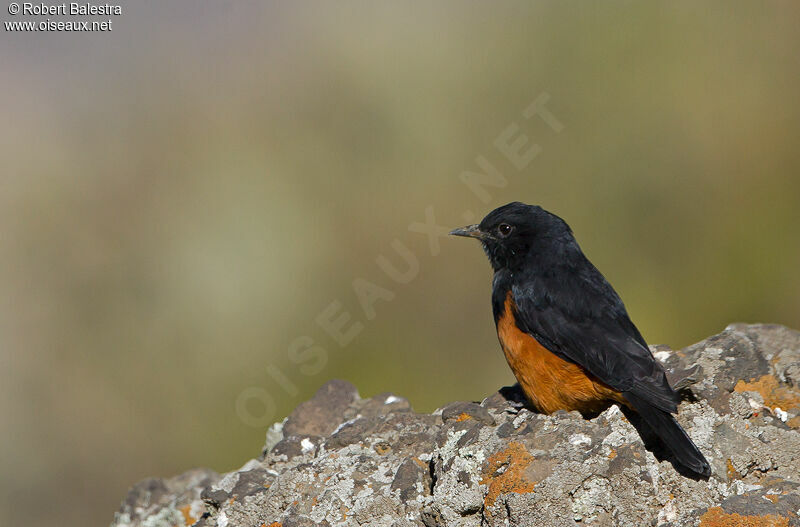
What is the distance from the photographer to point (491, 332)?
9.29 meters

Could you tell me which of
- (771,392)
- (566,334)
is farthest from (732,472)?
(566,334)

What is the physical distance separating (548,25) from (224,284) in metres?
5.27

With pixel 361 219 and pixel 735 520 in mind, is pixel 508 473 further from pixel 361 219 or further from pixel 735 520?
pixel 361 219

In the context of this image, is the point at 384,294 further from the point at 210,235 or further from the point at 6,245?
the point at 6,245

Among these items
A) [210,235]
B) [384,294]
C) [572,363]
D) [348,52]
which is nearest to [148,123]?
[210,235]

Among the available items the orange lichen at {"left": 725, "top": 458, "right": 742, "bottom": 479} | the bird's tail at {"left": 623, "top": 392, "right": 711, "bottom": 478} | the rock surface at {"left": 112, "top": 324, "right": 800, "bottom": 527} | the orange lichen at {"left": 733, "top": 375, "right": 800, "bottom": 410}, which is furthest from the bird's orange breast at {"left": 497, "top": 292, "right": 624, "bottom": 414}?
the orange lichen at {"left": 733, "top": 375, "right": 800, "bottom": 410}

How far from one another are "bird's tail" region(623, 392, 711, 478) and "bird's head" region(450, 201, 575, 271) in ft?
5.44

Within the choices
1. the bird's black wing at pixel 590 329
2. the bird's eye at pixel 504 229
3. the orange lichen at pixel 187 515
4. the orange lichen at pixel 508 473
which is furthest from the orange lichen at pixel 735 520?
the orange lichen at pixel 187 515

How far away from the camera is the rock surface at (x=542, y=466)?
→ 4211mm

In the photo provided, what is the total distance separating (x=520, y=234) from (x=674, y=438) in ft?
7.15

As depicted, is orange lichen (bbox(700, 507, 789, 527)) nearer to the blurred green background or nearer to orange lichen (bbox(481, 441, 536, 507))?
orange lichen (bbox(481, 441, 536, 507))

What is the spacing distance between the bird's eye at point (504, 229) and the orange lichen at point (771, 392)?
1.89 metres

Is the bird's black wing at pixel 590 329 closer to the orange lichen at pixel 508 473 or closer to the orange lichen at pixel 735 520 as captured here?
the orange lichen at pixel 735 520

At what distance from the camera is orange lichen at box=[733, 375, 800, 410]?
5188mm
